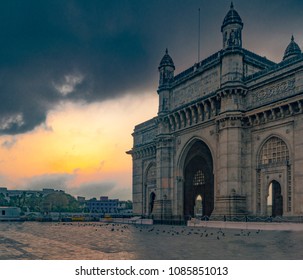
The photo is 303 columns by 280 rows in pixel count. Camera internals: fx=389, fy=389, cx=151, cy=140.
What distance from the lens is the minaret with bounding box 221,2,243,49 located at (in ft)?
136

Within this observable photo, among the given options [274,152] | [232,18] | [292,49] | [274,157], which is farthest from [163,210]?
[292,49]

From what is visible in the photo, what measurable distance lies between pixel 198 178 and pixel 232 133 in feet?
44.7

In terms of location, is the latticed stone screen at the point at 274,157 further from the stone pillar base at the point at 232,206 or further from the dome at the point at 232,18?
the dome at the point at 232,18

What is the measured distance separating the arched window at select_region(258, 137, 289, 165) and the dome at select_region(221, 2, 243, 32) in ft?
44.6

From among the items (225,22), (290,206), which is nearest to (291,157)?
(290,206)

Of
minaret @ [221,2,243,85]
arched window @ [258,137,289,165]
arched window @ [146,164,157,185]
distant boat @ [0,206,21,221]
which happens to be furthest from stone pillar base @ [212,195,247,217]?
distant boat @ [0,206,21,221]

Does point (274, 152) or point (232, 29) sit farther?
point (232, 29)

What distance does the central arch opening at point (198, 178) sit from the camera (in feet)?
161

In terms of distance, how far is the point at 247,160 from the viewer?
39438mm

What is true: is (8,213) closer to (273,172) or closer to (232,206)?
(232,206)

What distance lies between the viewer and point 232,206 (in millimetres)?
38094
